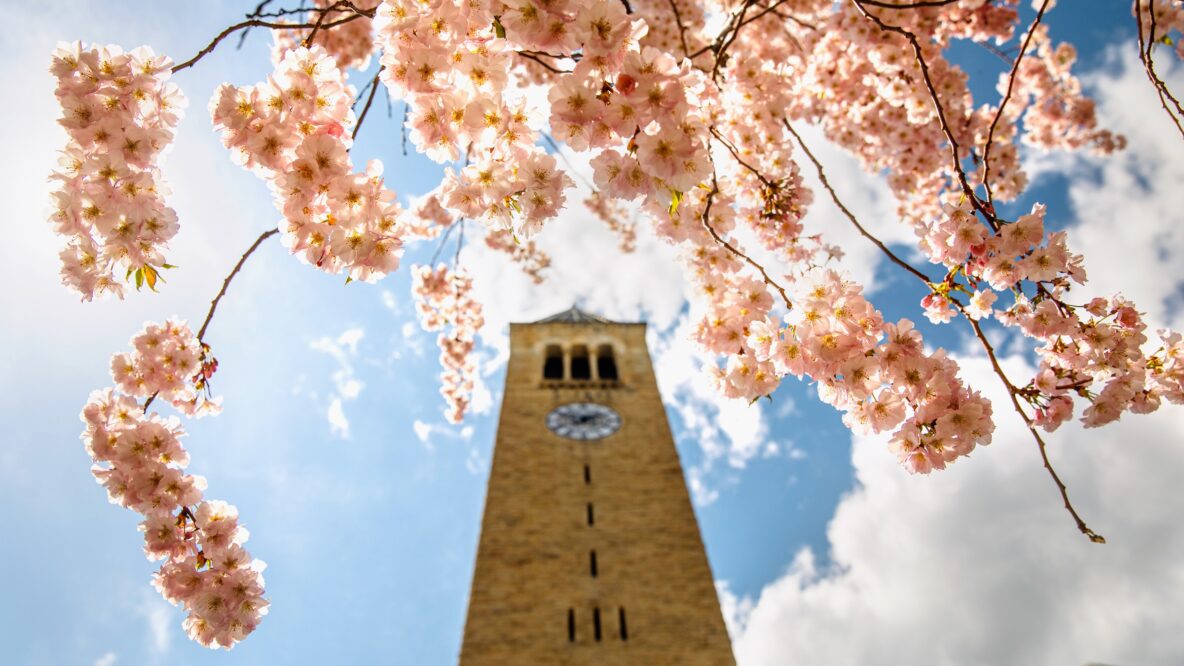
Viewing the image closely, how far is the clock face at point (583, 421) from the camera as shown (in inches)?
750

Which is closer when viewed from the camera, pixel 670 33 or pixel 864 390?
pixel 864 390

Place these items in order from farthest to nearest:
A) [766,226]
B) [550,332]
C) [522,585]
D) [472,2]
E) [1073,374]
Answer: [550,332] < [522,585] < [766,226] < [1073,374] < [472,2]

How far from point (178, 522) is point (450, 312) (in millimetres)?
5033

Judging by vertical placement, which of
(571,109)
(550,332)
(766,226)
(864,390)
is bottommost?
(864,390)

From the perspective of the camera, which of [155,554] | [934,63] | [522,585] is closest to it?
[155,554]

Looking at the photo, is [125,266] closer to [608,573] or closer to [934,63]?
[934,63]

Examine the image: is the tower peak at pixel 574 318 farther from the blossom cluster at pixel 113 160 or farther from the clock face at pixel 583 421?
the blossom cluster at pixel 113 160

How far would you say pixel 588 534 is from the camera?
16.1 metres

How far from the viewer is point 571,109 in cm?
154

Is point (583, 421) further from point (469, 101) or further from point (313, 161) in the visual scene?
point (469, 101)

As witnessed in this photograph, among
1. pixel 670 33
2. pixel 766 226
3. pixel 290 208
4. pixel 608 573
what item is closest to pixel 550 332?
pixel 608 573

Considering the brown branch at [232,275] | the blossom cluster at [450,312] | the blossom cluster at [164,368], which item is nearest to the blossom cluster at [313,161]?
the brown branch at [232,275]

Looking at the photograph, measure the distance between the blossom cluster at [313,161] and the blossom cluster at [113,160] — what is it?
0.87ft

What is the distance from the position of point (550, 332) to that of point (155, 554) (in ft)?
68.1
